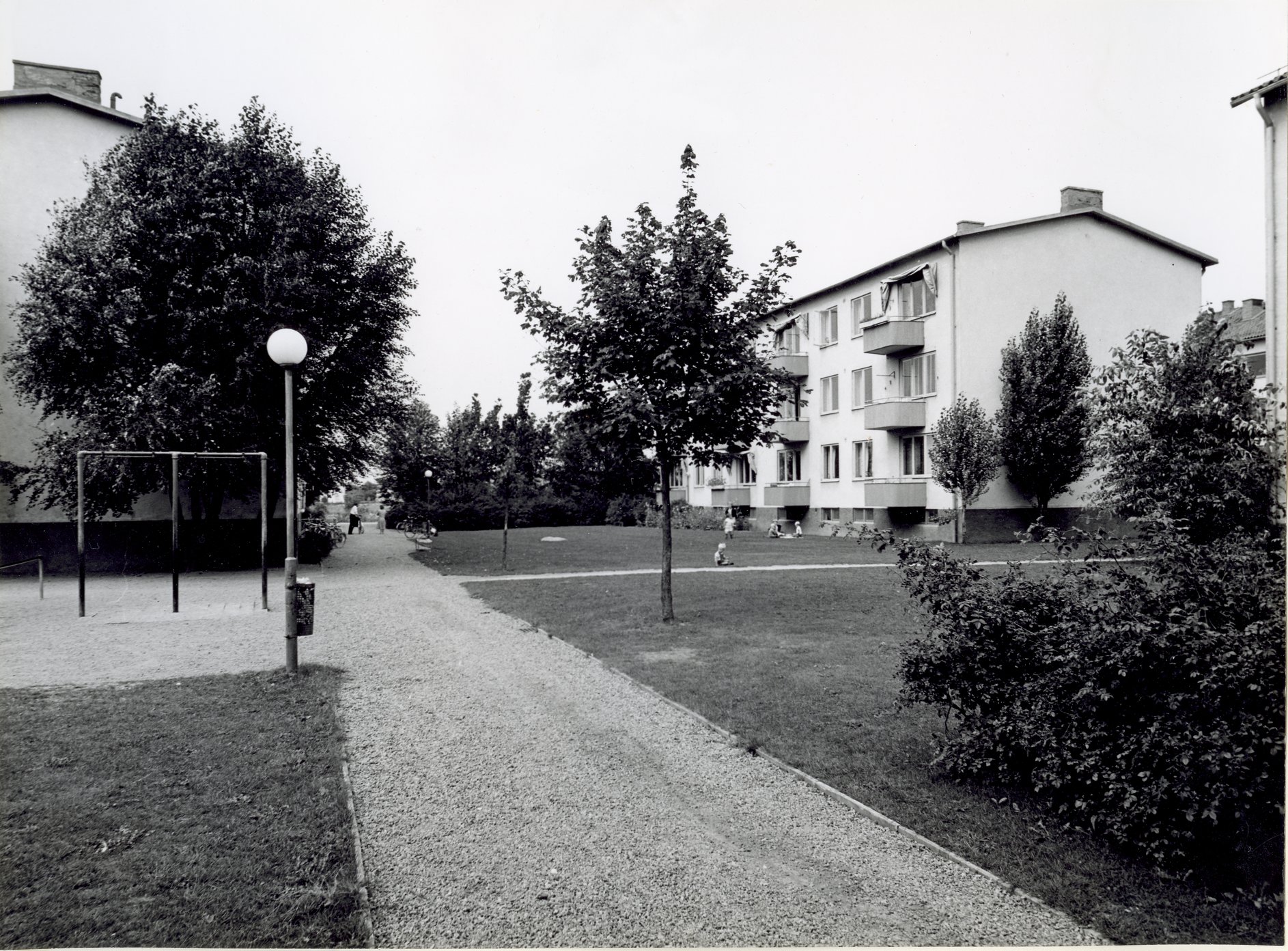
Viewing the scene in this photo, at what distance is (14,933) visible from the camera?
3.77 metres

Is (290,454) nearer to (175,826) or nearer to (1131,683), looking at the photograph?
(175,826)

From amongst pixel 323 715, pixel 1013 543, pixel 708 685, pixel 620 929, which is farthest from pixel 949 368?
pixel 620 929

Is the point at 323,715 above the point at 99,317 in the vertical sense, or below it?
below

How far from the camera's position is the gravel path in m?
3.89

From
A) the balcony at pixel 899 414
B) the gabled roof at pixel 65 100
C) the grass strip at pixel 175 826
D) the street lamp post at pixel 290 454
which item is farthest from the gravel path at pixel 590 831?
the balcony at pixel 899 414

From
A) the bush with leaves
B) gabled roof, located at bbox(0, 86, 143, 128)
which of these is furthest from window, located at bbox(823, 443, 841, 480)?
the bush with leaves

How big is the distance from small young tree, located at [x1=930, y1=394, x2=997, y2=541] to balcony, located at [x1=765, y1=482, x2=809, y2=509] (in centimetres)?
1124

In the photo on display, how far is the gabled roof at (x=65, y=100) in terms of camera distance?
22.0 meters

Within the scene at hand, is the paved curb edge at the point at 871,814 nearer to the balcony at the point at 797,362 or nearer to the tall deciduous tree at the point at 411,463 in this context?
the tall deciduous tree at the point at 411,463

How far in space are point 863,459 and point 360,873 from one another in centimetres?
3426

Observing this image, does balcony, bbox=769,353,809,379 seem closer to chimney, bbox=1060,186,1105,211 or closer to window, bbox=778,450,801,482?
window, bbox=778,450,801,482

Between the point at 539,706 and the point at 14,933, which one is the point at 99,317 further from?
the point at 14,933

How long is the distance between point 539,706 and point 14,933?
4.50 metres

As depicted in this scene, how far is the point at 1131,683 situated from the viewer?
441 cm
